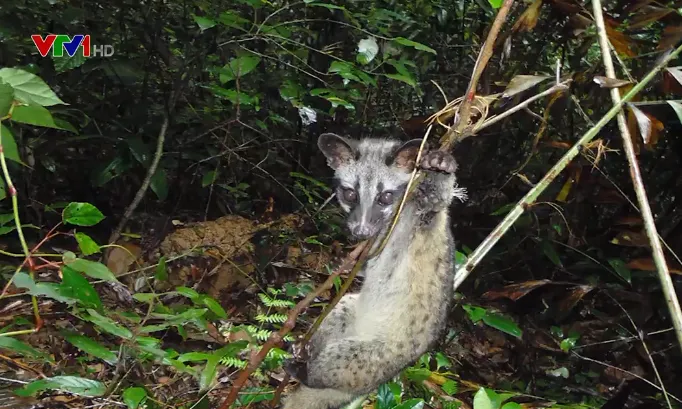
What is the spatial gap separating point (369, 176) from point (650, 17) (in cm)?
193

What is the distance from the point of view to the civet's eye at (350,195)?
4.16 meters

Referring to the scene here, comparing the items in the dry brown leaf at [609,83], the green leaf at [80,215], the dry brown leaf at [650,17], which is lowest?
the green leaf at [80,215]

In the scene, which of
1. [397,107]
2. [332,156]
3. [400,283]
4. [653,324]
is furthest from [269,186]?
[653,324]

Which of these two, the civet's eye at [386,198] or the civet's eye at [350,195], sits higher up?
the civet's eye at [386,198]

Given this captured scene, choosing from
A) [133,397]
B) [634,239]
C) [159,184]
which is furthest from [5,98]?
[634,239]

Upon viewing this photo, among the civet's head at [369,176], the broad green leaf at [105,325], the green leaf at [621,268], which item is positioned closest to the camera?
the broad green leaf at [105,325]

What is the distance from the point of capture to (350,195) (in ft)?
13.8

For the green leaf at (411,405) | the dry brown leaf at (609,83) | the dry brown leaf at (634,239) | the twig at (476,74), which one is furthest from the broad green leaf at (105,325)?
the dry brown leaf at (634,239)

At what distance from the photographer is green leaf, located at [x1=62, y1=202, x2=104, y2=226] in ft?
6.36

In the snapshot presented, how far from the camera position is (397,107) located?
7.79m

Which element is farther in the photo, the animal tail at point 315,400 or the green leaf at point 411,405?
the animal tail at point 315,400

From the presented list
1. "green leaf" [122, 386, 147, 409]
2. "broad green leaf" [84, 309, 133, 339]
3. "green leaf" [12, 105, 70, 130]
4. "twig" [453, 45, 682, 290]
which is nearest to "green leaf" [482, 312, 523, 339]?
"twig" [453, 45, 682, 290]

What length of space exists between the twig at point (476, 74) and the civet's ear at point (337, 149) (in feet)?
5.35

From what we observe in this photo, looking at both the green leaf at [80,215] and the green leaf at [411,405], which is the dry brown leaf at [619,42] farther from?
the green leaf at [80,215]
